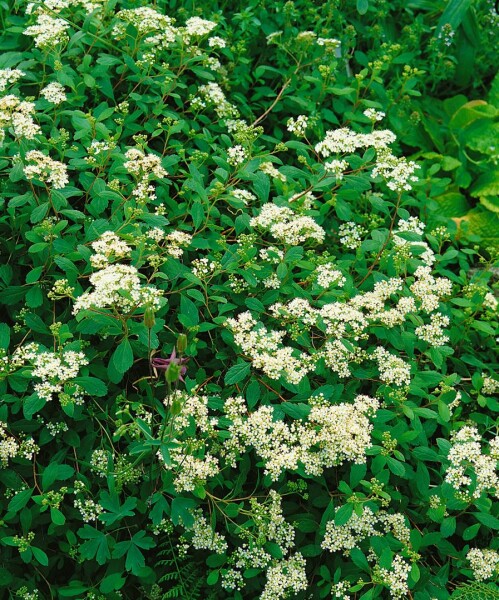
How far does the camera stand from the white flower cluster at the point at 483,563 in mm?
2635

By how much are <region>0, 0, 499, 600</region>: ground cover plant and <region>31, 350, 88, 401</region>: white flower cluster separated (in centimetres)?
1

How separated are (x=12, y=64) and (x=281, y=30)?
1430mm

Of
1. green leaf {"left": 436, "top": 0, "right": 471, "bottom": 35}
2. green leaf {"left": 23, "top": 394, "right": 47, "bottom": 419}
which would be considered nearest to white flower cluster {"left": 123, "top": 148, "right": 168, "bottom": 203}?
green leaf {"left": 23, "top": 394, "right": 47, "bottom": 419}

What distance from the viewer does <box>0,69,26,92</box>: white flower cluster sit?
292 centimetres

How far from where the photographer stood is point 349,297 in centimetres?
292

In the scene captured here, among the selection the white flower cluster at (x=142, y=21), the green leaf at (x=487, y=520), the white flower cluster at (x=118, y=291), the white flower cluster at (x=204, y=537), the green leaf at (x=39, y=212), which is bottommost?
the white flower cluster at (x=204, y=537)

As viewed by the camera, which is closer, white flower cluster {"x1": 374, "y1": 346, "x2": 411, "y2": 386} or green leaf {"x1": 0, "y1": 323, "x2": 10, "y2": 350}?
green leaf {"x1": 0, "y1": 323, "x2": 10, "y2": 350}

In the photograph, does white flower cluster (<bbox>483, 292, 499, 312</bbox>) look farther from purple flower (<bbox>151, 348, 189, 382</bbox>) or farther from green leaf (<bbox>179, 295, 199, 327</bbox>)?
purple flower (<bbox>151, 348, 189, 382</bbox>)

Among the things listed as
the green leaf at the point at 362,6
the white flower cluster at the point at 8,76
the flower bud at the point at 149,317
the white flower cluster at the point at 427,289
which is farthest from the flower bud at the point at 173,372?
→ the green leaf at the point at 362,6

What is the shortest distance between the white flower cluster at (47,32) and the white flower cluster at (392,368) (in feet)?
5.79

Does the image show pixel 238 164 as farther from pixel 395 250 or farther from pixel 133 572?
pixel 133 572

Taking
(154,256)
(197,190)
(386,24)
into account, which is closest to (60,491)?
(154,256)

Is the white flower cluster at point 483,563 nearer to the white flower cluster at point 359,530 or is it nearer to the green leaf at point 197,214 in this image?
the white flower cluster at point 359,530

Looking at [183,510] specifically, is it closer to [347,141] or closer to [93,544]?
[93,544]
